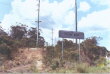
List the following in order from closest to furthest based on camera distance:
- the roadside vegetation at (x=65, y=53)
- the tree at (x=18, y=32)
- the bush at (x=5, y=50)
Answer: the roadside vegetation at (x=65, y=53), the bush at (x=5, y=50), the tree at (x=18, y=32)

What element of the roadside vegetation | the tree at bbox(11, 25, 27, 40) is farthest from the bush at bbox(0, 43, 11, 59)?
the tree at bbox(11, 25, 27, 40)

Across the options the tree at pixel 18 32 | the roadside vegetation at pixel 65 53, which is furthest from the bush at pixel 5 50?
the tree at pixel 18 32

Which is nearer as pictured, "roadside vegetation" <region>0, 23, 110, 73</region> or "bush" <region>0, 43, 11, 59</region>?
"roadside vegetation" <region>0, 23, 110, 73</region>

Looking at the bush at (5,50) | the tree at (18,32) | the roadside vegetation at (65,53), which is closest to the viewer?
the roadside vegetation at (65,53)

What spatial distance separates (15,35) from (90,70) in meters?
23.2

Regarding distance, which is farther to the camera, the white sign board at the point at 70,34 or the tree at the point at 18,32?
the tree at the point at 18,32

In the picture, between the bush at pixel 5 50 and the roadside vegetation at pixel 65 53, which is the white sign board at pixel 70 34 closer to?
the roadside vegetation at pixel 65 53

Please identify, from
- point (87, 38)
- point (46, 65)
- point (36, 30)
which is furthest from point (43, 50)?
point (36, 30)

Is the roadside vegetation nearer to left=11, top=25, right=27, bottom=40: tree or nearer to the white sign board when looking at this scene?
left=11, top=25, right=27, bottom=40: tree

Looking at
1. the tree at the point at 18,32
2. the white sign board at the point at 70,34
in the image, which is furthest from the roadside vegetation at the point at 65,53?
the white sign board at the point at 70,34

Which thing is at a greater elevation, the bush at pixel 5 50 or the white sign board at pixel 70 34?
the white sign board at pixel 70 34

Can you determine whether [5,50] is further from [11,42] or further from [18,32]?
[18,32]

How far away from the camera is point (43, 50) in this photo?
3978 centimetres

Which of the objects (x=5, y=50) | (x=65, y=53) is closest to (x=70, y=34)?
(x=65, y=53)
